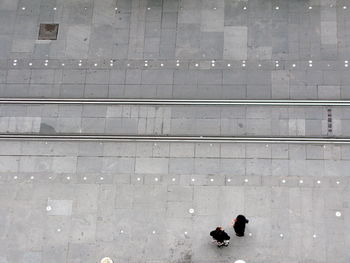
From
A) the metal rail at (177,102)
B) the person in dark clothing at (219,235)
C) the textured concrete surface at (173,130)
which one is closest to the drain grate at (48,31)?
the textured concrete surface at (173,130)

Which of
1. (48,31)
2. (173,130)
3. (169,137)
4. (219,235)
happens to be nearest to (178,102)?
(173,130)

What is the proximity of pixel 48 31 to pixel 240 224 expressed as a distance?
35.2ft

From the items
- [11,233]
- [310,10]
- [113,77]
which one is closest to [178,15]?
[113,77]

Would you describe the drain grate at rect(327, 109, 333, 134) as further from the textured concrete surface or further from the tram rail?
the tram rail

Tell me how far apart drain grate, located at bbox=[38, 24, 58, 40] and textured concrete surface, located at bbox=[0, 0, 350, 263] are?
9.0 inches

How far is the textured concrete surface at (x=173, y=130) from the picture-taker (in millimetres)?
18312

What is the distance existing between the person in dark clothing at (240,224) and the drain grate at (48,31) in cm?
1014

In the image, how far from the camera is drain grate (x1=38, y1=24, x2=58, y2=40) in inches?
839

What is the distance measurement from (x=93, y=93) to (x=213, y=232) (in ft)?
23.2

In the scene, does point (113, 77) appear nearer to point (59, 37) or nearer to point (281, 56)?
point (59, 37)

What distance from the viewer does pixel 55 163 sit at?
770 inches

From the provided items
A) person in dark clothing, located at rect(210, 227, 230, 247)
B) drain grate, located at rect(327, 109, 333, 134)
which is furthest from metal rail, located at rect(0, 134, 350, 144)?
person in dark clothing, located at rect(210, 227, 230, 247)

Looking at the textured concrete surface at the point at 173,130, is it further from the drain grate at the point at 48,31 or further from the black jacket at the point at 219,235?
the black jacket at the point at 219,235

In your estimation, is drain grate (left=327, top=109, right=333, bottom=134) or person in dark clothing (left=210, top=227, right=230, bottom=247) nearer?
A: person in dark clothing (left=210, top=227, right=230, bottom=247)
